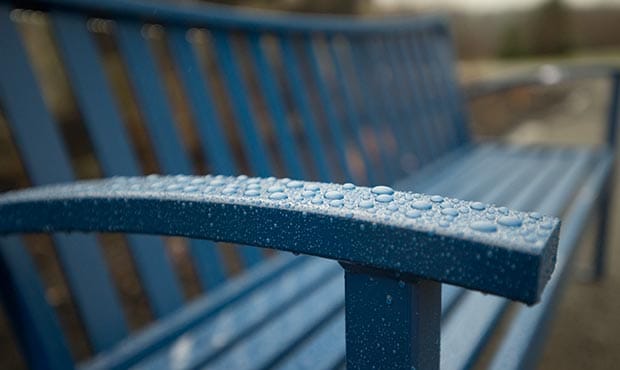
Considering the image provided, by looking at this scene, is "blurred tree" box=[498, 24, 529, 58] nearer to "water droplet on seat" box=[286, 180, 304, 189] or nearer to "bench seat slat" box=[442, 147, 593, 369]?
"bench seat slat" box=[442, 147, 593, 369]

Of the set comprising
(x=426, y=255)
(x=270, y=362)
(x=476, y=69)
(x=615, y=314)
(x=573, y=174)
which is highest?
(x=426, y=255)

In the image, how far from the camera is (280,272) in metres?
1.30

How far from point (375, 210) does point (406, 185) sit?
151 cm

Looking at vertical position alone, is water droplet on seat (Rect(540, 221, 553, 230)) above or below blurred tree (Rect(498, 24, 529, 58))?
A: above

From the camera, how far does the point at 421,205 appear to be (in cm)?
45

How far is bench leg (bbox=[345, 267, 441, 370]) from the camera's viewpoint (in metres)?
0.44

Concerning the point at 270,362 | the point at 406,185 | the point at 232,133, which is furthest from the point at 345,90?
the point at 232,133

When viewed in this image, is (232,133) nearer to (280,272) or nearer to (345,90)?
(345,90)

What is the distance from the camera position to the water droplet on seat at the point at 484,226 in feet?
1.32

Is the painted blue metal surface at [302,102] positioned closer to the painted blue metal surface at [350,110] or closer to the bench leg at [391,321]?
the painted blue metal surface at [350,110]

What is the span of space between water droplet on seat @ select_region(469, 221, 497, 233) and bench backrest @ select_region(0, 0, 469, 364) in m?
0.72

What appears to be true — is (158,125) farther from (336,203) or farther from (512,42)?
(512,42)

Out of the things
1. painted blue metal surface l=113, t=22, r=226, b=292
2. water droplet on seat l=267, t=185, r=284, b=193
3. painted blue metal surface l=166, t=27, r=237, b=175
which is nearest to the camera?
water droplet on seat l=267, t=185, r=284, b=193

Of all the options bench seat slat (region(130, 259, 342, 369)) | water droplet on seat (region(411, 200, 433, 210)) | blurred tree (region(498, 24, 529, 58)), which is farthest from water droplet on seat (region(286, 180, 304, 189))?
blurred tree (region(498, 24, 529, 58))
